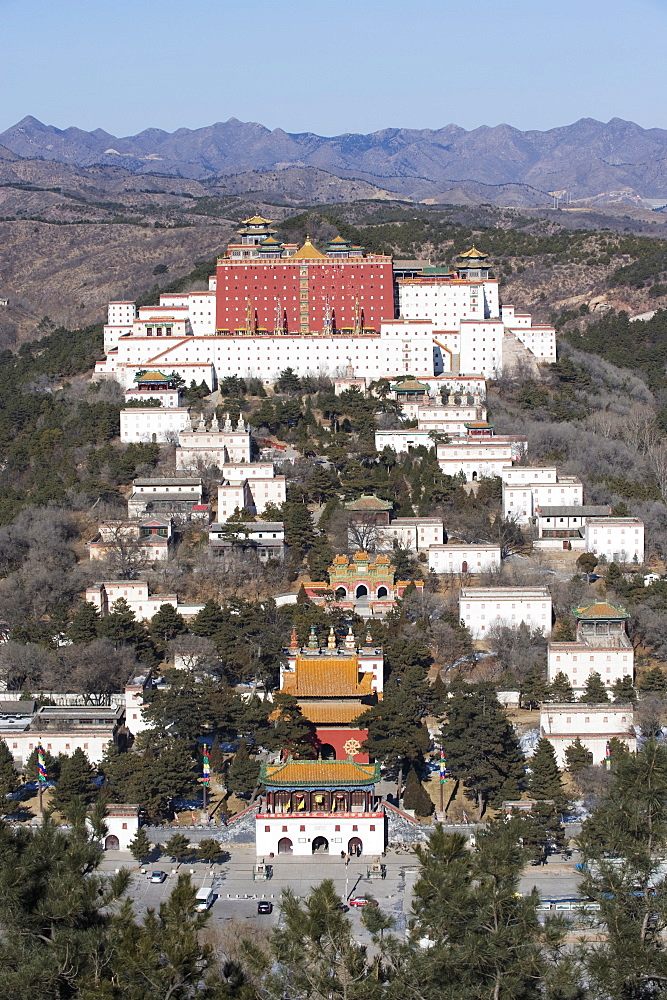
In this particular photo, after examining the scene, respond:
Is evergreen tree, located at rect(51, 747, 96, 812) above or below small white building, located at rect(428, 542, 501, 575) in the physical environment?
below

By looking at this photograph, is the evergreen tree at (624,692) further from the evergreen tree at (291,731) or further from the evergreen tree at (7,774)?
the evergreen tree at (7,774)

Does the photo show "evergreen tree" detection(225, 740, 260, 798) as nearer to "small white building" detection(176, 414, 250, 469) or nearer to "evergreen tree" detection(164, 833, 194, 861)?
"evergreen tree" detection(164, 833, 194, 861)

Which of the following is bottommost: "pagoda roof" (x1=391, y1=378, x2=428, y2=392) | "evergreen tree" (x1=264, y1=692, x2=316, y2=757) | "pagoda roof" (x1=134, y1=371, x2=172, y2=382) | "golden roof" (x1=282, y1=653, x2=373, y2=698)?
"evergreen tree" (x1=264, y1=692, x2=316, y2=757)

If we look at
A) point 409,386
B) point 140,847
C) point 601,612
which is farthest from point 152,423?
point 140,847

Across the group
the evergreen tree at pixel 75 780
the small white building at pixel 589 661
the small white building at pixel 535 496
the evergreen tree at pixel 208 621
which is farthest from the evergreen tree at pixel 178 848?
the small white building at pixel 535 496

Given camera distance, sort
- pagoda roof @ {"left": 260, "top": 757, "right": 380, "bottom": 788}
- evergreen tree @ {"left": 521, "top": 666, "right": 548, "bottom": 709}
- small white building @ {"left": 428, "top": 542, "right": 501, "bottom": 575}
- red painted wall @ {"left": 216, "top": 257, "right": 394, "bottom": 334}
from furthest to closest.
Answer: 1. red painted wall @ {"left": 216, "top": 257, "right": 394, "bottom": 334}
2. small white building @ {"left": 428, "top": 542, "right": 501, "bottom": 575}
3. evergreen tree @ {"left": 521, "top": 666, "right": 548, "bottom": 709}
4. pagoda roof @ {"left": 260, "top": 757, "right": 380, "bottom": 788}

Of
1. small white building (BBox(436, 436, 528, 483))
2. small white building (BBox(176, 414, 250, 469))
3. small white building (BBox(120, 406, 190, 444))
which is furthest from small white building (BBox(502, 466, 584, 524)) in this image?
small white building (BBox(120, 406, 190, 444))
